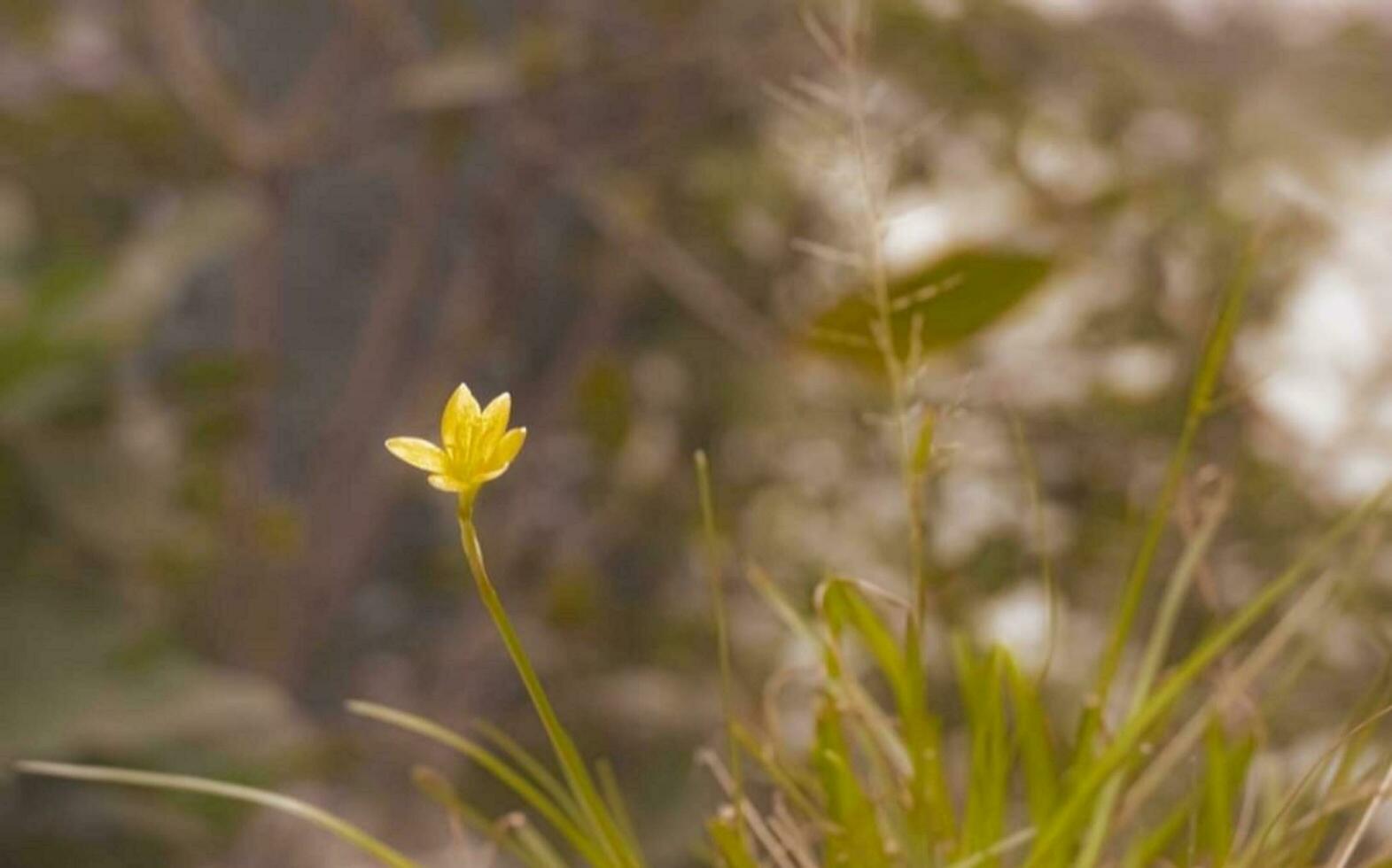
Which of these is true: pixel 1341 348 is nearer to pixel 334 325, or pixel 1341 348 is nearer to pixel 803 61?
pixel 803 61

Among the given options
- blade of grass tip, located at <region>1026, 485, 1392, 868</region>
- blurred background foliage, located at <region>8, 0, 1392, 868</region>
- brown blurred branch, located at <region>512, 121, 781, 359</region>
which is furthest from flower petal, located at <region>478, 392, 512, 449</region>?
brown blurred branch, located at <region>512, 121, 781, 359</region>

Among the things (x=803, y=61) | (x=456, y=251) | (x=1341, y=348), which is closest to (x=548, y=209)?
(x=456, y=251)

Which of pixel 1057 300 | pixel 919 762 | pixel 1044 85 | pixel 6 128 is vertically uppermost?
pixel 6 128

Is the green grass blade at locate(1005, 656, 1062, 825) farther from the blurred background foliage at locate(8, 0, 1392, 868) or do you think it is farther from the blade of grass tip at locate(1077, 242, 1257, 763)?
the blurred background foliage at locate(8, 0, 1392, 868)

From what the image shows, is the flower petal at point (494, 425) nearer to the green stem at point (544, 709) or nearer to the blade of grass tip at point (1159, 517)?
the green stem at point (544, 709)

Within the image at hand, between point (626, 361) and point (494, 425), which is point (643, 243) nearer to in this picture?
point (626, 361)

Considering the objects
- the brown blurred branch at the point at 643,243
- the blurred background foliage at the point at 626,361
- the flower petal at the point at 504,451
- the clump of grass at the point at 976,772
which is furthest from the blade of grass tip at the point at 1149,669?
the brown blurred branch at the point at 643,243
